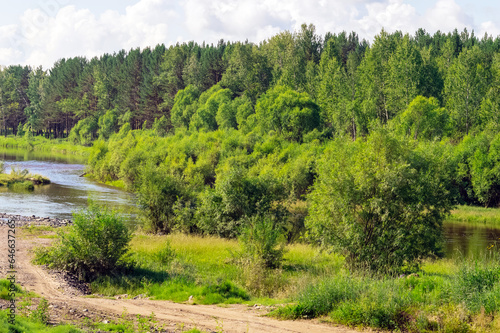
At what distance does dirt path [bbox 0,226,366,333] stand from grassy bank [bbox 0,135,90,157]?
117 meters

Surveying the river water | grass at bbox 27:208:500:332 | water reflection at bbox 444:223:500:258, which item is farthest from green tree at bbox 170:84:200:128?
grass at bbox 27:208:500:332

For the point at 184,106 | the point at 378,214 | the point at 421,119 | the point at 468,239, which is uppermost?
the point at 184,106

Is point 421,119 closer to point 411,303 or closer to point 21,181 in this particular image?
point 21,181

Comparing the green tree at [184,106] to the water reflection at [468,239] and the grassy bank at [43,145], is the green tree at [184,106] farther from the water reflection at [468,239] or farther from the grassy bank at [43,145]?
the water reflection at [468,239]

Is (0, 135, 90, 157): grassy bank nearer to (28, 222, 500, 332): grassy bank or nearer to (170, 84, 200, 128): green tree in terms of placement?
(170, 84, 200, 128): green tree

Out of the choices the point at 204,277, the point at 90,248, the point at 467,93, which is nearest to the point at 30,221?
the point at 90,248

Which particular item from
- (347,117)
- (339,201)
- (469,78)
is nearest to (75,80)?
(347,117)

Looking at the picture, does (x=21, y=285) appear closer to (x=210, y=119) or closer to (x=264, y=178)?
(x=264, y=178)

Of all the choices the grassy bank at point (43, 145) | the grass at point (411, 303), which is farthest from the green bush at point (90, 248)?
the grassy bank at point (43, 145)

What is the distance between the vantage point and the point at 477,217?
57969mm

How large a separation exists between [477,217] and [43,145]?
12570 cm

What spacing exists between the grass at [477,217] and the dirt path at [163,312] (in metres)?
46.3

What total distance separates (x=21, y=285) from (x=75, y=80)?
529ft

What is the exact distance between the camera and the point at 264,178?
37.9m
